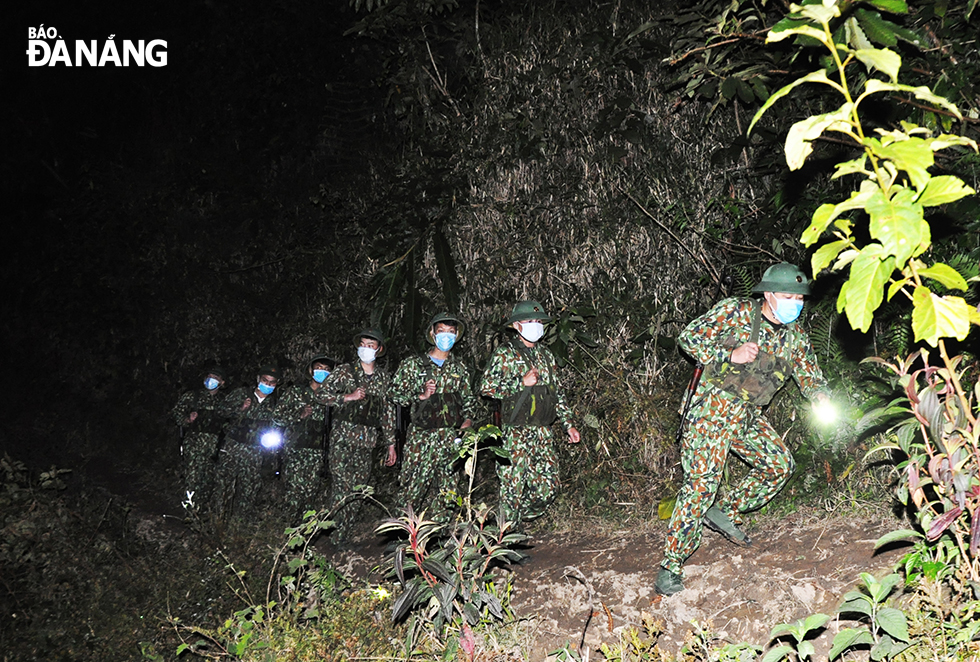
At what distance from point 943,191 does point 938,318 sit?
34cm

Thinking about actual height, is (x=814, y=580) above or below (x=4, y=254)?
below

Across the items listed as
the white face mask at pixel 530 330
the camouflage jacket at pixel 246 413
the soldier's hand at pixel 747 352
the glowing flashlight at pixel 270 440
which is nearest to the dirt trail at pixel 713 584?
the soldier's hand at pixel 747 352

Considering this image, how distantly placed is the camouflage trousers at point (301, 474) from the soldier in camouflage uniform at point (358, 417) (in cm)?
60

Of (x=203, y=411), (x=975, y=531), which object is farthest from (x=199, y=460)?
(x=975, y=531)

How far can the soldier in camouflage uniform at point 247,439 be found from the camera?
8.99 meters

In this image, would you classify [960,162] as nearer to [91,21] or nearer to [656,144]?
[656,144]

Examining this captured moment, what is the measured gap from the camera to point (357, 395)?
25.5ft

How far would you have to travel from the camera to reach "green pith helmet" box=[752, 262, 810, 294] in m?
4.82

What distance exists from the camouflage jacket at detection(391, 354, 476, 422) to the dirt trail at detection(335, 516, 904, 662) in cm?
167

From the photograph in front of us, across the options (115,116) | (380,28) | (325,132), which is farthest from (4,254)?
(380,28)

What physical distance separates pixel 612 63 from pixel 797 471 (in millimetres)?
4073

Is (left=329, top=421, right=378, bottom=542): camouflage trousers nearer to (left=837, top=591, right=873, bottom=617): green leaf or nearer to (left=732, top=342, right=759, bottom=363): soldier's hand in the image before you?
(left=732, top=342, right=759, bottom=363): soldier's hand

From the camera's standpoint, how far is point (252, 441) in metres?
9.05

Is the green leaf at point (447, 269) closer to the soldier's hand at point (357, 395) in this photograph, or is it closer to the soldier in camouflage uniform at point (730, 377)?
the soldier's hand at point (357, 395)
